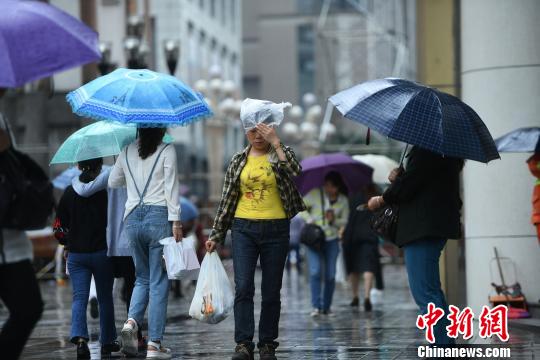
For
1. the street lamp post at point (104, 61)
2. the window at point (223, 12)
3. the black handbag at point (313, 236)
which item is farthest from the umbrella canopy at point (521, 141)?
the window at point (223, 12)

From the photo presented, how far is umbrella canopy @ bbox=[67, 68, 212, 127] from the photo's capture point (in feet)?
32.3

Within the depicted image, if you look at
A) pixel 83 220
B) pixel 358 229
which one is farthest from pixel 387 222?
pixel 358 229

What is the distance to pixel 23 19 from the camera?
708 centimetres

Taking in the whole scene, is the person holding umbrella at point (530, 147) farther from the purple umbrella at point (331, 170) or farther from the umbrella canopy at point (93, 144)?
the purple umbrella at point (331, 170)

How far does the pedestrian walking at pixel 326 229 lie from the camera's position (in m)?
15.5

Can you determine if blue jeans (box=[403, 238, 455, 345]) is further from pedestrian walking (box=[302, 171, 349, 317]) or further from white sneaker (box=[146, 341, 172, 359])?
pedestrian walking (box=[302, 171, 349, 317])

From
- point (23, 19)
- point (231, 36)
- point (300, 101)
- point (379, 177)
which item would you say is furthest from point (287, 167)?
point (300, 101)

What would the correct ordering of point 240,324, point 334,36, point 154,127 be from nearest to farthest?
point 240,324, point 154,127, point 334,36

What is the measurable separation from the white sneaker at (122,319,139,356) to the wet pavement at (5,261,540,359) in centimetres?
49

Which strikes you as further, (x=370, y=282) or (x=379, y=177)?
(x=379, y=177)

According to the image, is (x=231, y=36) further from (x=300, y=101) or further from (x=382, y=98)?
(x=382, y=98)

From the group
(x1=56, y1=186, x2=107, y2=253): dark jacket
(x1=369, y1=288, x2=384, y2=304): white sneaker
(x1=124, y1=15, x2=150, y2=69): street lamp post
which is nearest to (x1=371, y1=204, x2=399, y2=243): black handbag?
(x1=56, y1=186, x2=107, y2=253): dark jacket

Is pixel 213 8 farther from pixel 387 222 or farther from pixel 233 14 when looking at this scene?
pixel 387 222

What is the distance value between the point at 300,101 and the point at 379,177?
7084 centimetres
